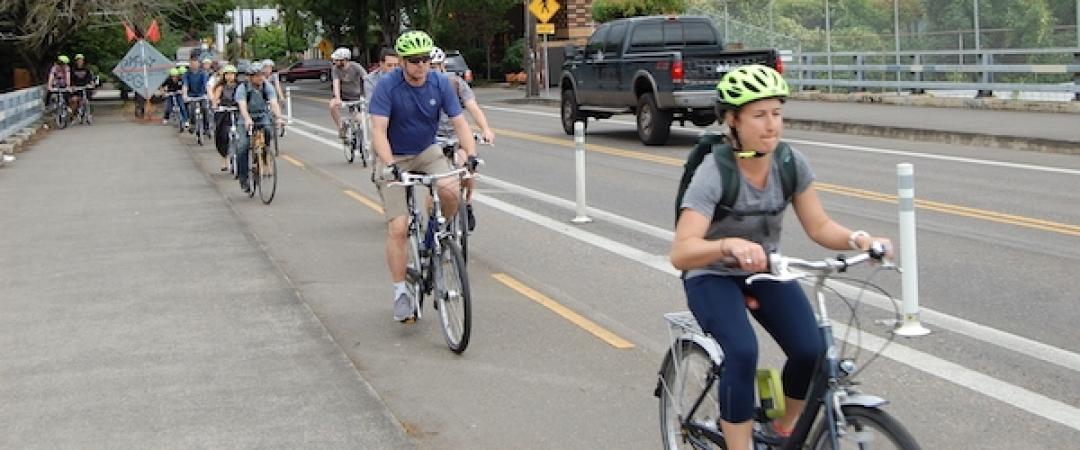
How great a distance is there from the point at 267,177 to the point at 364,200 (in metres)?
1.12

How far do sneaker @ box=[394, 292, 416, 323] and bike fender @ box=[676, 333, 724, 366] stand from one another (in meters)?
3.70

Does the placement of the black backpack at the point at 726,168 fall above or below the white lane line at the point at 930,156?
above

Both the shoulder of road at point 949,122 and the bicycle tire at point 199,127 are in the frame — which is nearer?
the shoulder of road at point 949,122

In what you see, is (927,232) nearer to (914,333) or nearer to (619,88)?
(914,333)

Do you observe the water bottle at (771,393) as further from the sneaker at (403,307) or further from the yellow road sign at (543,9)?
the yellow road sign at (543,9)

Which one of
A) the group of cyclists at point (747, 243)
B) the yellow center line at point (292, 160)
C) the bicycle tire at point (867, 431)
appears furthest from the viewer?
the yellow center line at point (292, 160)

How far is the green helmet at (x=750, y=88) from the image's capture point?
4520 millimetres

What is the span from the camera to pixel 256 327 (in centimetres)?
879

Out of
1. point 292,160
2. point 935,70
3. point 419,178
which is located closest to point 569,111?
point 292,160

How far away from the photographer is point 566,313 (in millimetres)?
9016

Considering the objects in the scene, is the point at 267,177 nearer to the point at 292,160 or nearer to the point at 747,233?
the point at 292,160

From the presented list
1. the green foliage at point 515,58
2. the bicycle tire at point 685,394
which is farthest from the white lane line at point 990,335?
the green foliage at point 515,58

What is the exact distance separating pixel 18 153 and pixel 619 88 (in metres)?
11.4

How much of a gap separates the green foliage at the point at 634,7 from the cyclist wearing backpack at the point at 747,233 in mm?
42798
